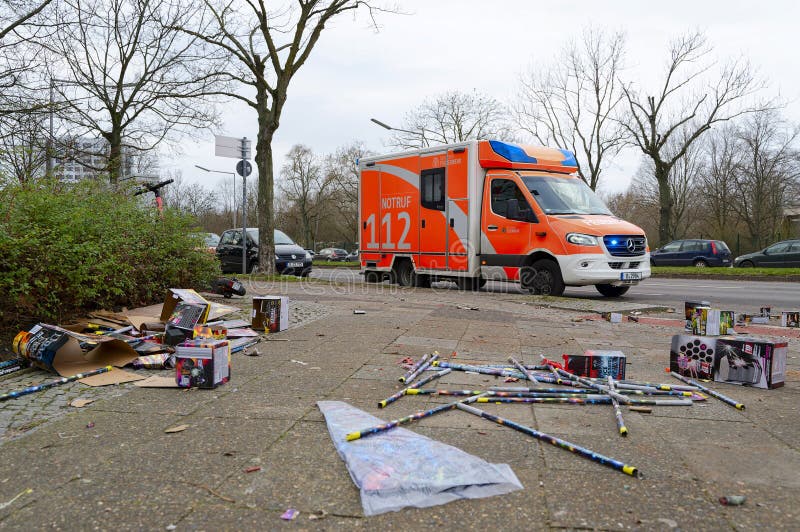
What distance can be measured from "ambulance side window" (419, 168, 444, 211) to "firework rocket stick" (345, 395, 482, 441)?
966cm

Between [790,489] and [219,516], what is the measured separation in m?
2.39

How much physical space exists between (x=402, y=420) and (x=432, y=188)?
1048 centimetres

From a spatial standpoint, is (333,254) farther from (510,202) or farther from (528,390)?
(528,390)

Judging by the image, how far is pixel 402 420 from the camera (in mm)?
3299

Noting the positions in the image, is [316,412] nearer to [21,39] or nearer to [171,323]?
[171,323]

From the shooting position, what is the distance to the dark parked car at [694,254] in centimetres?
2727

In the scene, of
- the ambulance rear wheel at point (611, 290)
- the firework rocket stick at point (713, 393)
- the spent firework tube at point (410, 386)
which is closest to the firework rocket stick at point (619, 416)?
the firework rocket stick at point (713, 393)

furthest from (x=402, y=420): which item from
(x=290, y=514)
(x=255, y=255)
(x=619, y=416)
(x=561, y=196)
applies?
(x=255, y=255)

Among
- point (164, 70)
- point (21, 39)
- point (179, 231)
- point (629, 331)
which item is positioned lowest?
point (629, 331)

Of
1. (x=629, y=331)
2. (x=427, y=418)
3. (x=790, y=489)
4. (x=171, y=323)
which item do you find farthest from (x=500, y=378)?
(x=629, y=331)

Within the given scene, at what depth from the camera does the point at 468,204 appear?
41.3 feet

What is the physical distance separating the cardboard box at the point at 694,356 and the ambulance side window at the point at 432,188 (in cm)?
868

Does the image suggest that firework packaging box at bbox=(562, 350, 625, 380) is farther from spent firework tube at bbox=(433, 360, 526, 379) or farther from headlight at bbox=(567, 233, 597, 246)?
headlight at bbox=(567, 233, 597, 246)

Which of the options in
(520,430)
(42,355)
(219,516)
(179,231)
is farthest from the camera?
(179,231)
